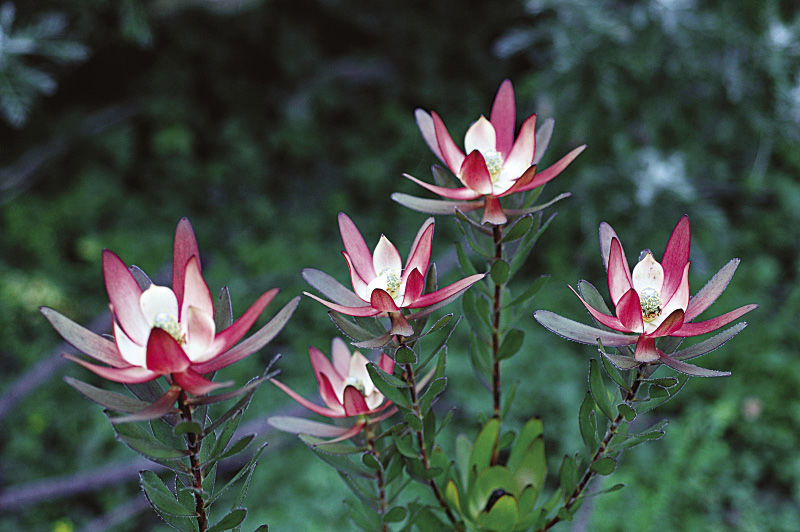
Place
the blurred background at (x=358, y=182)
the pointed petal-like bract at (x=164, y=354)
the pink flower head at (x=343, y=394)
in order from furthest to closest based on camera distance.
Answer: the blurred background at (x=358, y=182)
the pink flower head at (x=343, y=394)
the pointed petal-like bract at (x=164, y=354)

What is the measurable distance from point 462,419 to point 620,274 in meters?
1.65

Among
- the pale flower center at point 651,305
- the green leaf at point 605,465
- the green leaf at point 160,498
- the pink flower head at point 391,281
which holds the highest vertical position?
the pink flower head at point 391,281

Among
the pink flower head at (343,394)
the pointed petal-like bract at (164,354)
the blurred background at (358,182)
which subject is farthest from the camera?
the blurred background at (358,182)

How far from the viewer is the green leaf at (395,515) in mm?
411

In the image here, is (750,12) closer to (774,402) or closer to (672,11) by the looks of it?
(672,11)

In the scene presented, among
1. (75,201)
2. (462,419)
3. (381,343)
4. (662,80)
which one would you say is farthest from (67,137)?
(381,343)

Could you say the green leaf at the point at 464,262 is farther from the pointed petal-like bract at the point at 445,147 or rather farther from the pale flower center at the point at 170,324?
the pale flower center at the point at 170,324

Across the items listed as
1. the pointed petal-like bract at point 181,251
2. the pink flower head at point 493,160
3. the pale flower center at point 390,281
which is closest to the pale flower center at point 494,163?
the pink flower head at point 493,160

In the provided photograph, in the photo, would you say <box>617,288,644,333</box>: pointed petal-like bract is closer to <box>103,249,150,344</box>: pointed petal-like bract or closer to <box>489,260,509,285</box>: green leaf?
<box>489,260,509,285</box>: green leaf

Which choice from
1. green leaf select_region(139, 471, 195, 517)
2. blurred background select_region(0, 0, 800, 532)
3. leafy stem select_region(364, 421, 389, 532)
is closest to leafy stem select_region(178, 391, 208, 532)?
green leaf select_region(139, 471, 195, 517)

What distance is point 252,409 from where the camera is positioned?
1995 mm

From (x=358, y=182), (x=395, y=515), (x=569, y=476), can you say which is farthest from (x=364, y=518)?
(x=358, y=182)

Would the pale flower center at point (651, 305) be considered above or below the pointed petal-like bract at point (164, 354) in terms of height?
below

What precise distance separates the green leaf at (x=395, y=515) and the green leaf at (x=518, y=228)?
0.19 meters
